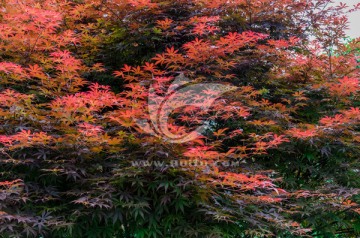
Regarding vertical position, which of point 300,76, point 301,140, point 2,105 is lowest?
point 301,140

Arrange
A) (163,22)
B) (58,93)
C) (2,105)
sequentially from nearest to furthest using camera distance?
(2,105) < (58,93) < (163,22)

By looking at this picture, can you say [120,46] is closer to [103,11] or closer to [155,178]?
[103,11]

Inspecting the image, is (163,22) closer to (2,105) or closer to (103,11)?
(103,11)

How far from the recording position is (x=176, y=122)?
2.81 m

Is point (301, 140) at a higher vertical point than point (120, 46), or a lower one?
lower

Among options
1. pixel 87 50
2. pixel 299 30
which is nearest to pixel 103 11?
pixel 87 50

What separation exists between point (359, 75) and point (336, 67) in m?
0.22

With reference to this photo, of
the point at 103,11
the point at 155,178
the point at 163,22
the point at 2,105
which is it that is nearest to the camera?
the point at 155,178

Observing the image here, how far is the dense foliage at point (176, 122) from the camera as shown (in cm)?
244

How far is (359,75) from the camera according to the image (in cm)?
346

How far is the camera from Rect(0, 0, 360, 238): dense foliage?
244cm

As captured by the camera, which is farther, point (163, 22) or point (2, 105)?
point (163, 22)

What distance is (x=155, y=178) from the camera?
2.43 meters

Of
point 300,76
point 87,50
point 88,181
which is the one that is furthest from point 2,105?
point 300,76
